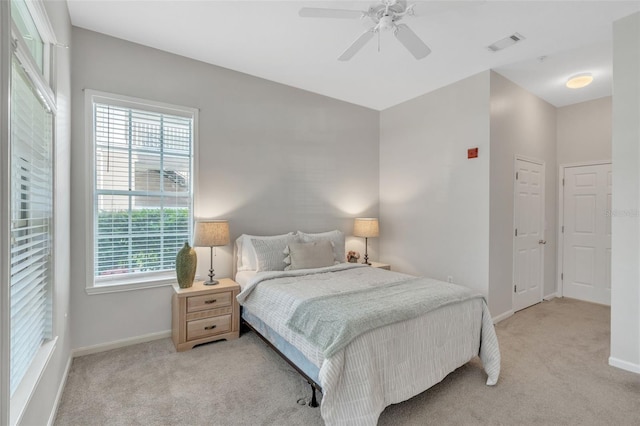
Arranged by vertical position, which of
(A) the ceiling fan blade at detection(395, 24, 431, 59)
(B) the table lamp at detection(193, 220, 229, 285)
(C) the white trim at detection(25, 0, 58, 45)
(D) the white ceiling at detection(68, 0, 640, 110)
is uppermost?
(D) the white ceiling at detection(68, 0, 640, 110)

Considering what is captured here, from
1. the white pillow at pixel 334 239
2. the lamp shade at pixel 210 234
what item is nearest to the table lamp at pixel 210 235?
the lamp shade at pixel 210 234

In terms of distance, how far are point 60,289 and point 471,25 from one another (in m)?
3.83

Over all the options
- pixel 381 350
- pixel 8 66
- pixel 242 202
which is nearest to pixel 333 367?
pixel 381 350

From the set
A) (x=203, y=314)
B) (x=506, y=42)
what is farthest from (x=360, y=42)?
(x=203, y=314)

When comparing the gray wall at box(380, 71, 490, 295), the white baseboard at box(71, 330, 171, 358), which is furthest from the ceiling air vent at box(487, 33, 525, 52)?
the white baseboard at box(71, 330, 171, 358)

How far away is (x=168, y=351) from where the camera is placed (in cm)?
277

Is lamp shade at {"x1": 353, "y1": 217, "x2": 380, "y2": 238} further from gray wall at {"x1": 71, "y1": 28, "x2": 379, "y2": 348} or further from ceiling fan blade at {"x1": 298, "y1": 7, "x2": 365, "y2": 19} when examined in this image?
ceiling fan blade at {"x1": 298, "y1": 7, "x2": 365, "y2": 19}

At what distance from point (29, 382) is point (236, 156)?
2568mm

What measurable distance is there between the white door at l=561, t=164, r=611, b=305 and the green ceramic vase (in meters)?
5.23

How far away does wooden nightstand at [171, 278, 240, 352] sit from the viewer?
109 inches

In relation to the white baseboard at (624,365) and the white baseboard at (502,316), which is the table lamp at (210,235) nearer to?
the white baseboard at (502,316)

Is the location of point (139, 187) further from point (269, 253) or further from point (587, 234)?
point (587, 234)

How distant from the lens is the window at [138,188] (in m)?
2.80

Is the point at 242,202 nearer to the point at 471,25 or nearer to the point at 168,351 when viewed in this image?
the point at 168,351
